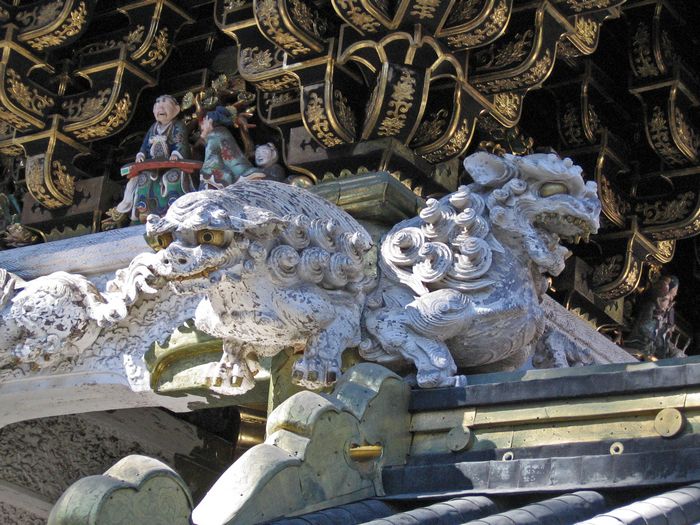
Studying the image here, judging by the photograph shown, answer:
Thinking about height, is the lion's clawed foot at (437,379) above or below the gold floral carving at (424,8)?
below

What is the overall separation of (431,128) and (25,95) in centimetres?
152

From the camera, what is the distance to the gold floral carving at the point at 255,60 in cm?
599

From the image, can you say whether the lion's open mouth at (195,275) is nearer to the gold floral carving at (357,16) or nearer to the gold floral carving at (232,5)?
the gold floral carving at (357,16)

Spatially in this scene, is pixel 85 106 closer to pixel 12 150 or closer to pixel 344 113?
pixel 12 150

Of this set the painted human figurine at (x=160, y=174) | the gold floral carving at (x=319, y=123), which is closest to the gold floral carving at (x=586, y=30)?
→ the gold floral carving at (x=319, y=123)

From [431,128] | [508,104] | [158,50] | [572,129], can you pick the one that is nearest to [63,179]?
[158,50]

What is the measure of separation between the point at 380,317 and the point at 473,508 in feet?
3.47

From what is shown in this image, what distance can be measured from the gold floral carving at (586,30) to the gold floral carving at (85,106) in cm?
164

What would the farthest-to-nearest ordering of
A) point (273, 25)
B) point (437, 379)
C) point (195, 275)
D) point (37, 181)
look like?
point (37, 181) → point (273, 25) → point (437, 379) → point (195, 275)

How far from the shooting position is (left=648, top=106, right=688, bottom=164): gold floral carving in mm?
6742

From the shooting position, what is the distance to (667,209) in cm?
698

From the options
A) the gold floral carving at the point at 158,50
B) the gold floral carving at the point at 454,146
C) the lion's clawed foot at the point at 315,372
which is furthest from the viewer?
the gold floral carving at the point at 158,50

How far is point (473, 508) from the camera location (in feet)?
13.8

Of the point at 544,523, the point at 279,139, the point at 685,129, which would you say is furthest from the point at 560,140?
the point at 544,523
